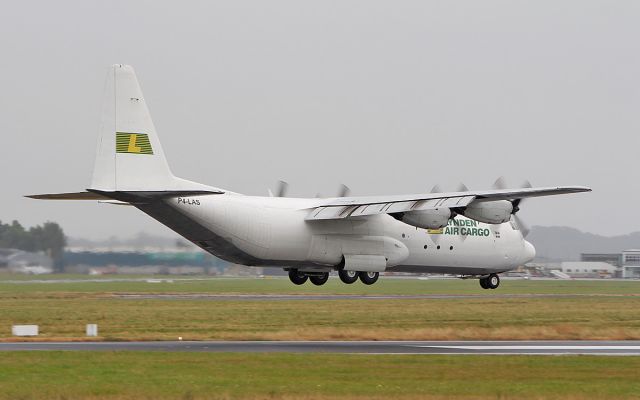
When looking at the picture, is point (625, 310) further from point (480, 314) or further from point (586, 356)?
point (586, 356)

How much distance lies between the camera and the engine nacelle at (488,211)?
42500 mm

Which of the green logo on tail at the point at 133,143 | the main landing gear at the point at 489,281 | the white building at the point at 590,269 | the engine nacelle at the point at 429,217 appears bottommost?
the white building at the point at 590,269

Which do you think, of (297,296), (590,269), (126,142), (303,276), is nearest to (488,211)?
(303,276)

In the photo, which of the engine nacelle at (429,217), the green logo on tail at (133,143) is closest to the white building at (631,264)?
the engine nacelle at (429,217)

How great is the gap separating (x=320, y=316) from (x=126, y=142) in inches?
630

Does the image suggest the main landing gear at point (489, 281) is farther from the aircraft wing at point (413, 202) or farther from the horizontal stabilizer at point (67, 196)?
the horizontal stabilizer at point (67, 196)

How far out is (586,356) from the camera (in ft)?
103

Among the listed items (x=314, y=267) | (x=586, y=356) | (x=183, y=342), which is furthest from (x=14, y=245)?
(x=586, y=356)

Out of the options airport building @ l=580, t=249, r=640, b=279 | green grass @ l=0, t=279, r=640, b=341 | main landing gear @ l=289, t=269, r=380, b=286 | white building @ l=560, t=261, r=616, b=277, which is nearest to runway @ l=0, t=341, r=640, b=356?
green grass @ l=0, t=279, r=640, b=341

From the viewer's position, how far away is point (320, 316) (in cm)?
4919

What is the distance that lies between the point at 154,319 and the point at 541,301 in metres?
24.4

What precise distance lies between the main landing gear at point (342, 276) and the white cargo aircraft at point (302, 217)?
0.17 feet

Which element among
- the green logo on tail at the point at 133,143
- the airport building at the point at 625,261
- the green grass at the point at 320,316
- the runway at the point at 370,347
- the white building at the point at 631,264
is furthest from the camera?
the airport building at the point at 625,261

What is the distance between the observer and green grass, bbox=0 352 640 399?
23.6m
